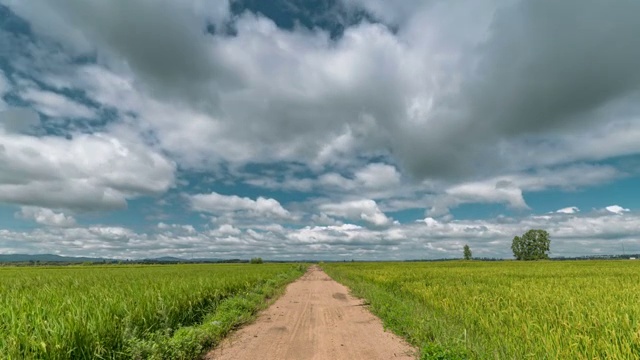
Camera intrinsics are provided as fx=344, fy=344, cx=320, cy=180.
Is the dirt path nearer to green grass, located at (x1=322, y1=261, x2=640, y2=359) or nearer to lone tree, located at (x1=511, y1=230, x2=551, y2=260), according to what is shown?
green grass, located at (x1=322, y1=261, x2=640, y2=359)

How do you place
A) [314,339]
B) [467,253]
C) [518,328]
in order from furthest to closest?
[467,253] → [314,339] → [518,328]

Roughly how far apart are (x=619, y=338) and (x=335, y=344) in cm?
596

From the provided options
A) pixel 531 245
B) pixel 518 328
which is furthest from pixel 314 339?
pixel 531 245

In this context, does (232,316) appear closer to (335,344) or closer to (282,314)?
(282,314)

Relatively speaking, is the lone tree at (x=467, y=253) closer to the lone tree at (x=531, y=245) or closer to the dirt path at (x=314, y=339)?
the lone tree at (x=531, y=245)

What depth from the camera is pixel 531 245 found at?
142750 millimetres

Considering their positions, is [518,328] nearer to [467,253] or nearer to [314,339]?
[314,339]

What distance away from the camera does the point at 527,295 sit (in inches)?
539

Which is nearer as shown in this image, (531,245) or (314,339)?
(314,339)

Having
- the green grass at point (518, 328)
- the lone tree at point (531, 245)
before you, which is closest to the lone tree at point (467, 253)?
the lone tree at point (531, 245)

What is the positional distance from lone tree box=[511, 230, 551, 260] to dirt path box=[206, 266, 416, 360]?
15409 centimetres

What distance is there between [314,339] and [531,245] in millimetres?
161253

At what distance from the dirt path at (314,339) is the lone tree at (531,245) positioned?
506 ft

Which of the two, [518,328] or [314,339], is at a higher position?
[518,328]
